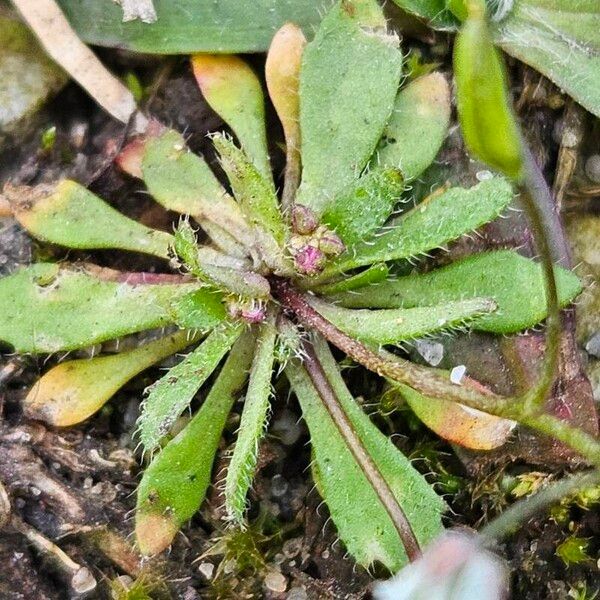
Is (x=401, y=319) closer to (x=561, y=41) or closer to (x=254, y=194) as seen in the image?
(x=254, y=194)

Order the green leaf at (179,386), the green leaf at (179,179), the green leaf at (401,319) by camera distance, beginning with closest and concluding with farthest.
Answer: the green leaf at (401,319) < the green leaf at (179,386) < the green leaf at (179,179)

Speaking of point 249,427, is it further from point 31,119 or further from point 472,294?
point 31,119

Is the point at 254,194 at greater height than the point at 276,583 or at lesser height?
greater

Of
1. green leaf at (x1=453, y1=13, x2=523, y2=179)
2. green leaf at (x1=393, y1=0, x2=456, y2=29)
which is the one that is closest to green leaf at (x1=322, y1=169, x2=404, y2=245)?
green leaf at (x1=393, y1=0, x2=456, y2=29)

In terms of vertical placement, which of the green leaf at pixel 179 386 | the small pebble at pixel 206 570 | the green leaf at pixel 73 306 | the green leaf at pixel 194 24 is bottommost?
the small pebble at pixel 206 570

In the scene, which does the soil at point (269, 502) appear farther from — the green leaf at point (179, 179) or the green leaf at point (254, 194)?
the green leaf at point (254, 194)

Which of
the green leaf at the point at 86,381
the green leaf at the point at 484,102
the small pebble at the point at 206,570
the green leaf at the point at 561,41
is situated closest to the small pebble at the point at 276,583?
the small pebble at the point at 206,570

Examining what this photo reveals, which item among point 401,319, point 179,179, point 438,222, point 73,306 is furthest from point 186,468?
point 438,222
